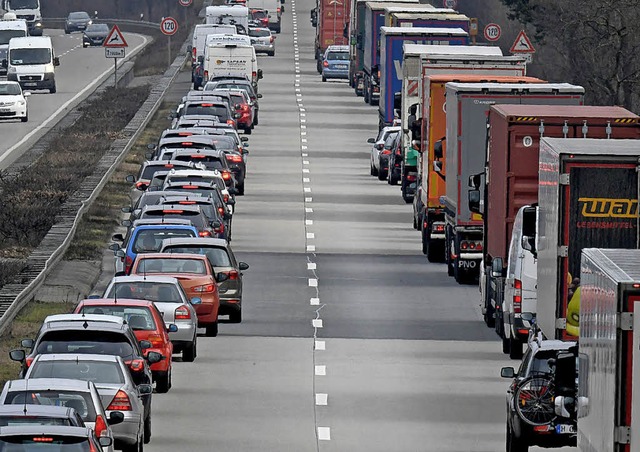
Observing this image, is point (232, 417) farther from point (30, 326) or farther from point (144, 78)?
point (144, 78)

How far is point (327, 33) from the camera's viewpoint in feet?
315

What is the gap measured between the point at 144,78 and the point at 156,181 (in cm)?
5022

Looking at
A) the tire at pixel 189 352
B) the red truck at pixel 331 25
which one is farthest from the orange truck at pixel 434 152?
the red truck at pixel 331 25

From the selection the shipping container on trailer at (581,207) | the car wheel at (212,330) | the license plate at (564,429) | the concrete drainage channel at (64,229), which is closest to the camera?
the license plate at (564,429)

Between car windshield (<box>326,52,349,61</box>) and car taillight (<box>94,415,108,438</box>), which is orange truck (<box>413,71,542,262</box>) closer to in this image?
car taillight (<box>94,415,108,438</box>)

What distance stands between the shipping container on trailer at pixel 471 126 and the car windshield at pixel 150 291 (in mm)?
7947

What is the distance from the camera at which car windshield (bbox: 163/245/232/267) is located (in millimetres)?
30734

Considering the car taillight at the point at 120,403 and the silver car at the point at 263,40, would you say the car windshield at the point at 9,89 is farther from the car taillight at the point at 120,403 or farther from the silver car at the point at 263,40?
the car taillight at the point at 120,403

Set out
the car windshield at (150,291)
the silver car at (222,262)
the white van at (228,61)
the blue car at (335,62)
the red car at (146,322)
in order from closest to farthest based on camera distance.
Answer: the red car at (146,322) → the car windshield at (150,291) → the silver car at (222,262) → the white van at (228,61) → the blue car at (335,62)

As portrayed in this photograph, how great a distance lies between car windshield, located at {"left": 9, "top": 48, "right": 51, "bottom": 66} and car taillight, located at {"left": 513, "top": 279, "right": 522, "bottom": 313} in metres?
55.0

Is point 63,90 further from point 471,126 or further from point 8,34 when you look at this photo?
point 471,126

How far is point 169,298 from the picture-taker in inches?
1070

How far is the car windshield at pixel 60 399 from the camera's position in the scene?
17.9m

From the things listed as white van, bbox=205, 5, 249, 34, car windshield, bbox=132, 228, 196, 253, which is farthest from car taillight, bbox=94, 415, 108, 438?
white van, bbox=205, 5, 249, 34
